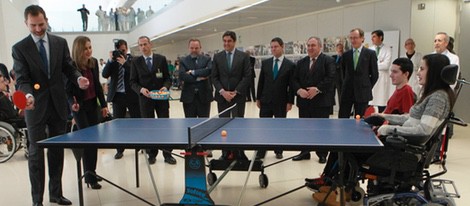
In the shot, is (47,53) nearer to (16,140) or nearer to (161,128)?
(161,128)

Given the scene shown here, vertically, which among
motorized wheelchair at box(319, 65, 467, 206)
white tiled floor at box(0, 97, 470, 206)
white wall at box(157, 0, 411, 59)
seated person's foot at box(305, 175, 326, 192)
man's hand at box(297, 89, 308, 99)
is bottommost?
white tiled floor at box(0, 97, 470, 206)

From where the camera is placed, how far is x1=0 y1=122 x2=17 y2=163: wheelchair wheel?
5.40 metres

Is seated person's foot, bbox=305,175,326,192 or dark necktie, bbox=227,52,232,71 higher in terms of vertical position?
dark necktie, bbox=227,52,232,71

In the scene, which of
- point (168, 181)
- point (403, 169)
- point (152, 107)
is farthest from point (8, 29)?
point (403, 169)

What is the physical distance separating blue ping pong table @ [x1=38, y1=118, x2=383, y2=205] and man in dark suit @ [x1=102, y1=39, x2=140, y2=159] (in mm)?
2109

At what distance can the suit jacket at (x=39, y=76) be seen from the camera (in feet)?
10.8

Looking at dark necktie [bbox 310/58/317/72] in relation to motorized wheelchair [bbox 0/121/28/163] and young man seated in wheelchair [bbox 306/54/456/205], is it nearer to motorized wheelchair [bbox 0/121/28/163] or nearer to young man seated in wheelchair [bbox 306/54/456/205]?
young man seated in wheelchair [bbox 306/54/456/205]

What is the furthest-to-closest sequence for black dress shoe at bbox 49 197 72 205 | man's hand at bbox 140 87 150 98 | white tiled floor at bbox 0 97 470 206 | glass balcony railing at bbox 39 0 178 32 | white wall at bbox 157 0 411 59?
1. glass balcony railing at bbox 39 0 178 32
2. white wall at bbox 157 0 411 59
3. man's hand at bbox 140 87 150 98
4. white tiled floor at bbox 0 97 470 206
5. black dress shoe at bbox 49 197 72 205

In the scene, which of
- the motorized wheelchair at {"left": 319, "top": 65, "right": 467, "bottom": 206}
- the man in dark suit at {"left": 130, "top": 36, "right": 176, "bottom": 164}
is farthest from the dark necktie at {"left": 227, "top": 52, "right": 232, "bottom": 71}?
the motorized wheelchair at {"left": 319, "top": 65, "right": 467, "bottom": 206}

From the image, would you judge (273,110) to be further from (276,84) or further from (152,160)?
(152,160)

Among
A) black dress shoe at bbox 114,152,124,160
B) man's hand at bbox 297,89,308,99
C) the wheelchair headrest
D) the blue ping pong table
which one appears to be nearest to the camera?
the blue ping pong table

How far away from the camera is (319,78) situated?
4.93 m

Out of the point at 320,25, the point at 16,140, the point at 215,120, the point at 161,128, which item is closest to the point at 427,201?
the point at 215,120

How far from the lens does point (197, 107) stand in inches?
213
